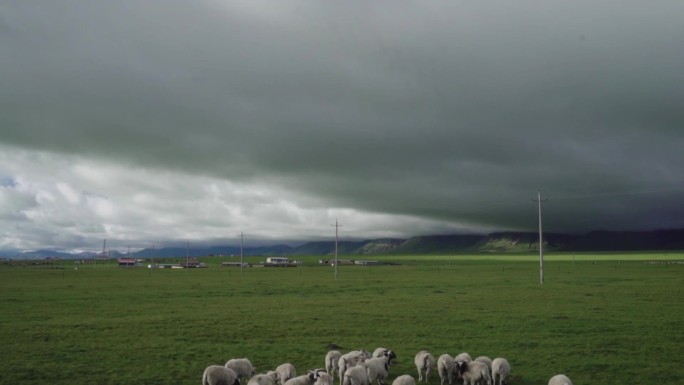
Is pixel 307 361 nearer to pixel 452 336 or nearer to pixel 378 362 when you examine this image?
pixel 378 362

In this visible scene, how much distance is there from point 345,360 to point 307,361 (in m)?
4.37

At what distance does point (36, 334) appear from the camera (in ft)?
96.6

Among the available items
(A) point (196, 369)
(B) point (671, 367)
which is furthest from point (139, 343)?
(B) point (671, 367)

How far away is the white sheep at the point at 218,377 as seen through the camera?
17025 millimetres

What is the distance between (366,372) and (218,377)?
203 inches

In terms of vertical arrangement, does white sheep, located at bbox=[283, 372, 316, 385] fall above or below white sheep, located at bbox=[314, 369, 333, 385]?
below

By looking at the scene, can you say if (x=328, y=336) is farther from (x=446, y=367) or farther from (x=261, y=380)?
(x=261, y=380)

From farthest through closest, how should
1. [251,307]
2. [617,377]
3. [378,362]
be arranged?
1. [251,307]
2. [617,377]
3. [378,362]

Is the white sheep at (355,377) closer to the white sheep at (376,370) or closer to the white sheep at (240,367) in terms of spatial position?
the white sheep at (376,370)

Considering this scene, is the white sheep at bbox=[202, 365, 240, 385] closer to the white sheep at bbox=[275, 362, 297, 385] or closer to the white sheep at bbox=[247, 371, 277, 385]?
the white sheep at bbox=[247, 371, 277, 385]

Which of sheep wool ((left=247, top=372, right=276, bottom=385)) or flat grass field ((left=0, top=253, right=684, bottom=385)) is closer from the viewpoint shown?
sheep wool ((left=247, top=372, right=276, bottom=385))

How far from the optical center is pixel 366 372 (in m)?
17.3

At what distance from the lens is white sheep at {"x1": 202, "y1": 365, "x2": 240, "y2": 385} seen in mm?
17025

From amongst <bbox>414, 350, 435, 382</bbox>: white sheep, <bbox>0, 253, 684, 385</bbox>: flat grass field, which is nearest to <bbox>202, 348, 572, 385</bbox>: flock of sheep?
<bbox>414, 350, 435, 382</bbox>: white sheep
